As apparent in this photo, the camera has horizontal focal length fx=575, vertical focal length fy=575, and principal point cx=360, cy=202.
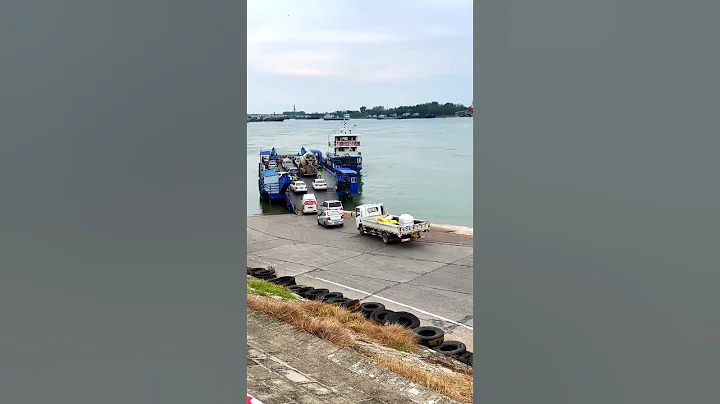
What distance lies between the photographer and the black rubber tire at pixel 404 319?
158 inches

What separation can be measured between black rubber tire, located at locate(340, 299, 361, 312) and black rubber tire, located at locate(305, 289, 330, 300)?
10.6 inches

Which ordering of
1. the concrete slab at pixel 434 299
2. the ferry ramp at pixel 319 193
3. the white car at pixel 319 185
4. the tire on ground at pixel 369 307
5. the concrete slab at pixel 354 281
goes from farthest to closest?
the white car at pixel 319 185 < the ferry ramp at pixel 319 193 < the concrete slab at pixel 354 281 < the concrete slab at pixel 434 299 < the tire on ground at pixel 369 307

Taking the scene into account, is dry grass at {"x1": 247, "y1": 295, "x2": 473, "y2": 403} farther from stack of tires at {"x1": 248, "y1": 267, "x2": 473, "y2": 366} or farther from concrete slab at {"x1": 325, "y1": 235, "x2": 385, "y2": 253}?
concrete slab at {"x1": 325, "y1": 235, "x2": 385, "y2": 253}

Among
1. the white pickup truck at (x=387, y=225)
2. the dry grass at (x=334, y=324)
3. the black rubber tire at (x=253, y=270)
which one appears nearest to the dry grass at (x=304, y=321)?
the dry grass at (x=334, y=324)

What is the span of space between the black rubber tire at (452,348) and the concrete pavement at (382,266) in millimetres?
160

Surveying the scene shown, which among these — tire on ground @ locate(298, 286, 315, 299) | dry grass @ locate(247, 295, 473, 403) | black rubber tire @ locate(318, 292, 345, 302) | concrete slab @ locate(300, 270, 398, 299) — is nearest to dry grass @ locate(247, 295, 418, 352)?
dry grass @ locate(247, 295, 473, 403)

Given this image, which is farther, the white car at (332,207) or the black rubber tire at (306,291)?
the white car at (332,207)

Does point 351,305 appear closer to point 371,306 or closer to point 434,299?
point 371,306

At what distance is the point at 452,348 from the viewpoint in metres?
3.58

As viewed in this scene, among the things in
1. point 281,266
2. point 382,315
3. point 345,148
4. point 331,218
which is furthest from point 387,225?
point 345,148

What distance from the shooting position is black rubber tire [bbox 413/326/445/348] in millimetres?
3629
